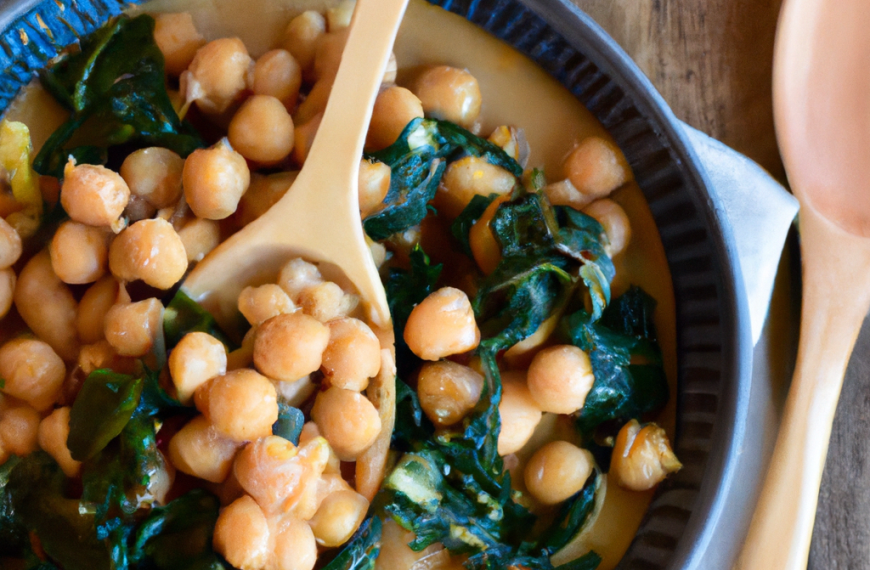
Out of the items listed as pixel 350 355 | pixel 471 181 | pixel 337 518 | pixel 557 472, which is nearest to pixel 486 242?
pixel 471 181

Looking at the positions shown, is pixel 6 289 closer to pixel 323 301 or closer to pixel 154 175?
pixel 154 175

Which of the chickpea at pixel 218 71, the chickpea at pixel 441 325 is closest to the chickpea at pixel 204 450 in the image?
the chickpea at pixel 441 325

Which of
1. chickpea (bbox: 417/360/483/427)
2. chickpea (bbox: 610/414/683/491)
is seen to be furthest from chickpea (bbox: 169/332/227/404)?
chickpea (bbox: 610/414/683/491)

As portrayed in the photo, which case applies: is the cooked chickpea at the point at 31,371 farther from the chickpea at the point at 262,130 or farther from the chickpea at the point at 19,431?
the chickpea at the point at 262,130

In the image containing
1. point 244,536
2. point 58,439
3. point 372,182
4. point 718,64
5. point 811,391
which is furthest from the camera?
point 718,64

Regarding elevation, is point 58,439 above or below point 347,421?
below

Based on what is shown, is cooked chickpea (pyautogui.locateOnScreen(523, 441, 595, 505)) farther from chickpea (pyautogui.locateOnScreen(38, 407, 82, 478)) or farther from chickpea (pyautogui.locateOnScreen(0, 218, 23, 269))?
chickpea (pyautogui.locateOnScreen(0, 218, 23, 269))

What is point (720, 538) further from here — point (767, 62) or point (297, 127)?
point (297, 127)
